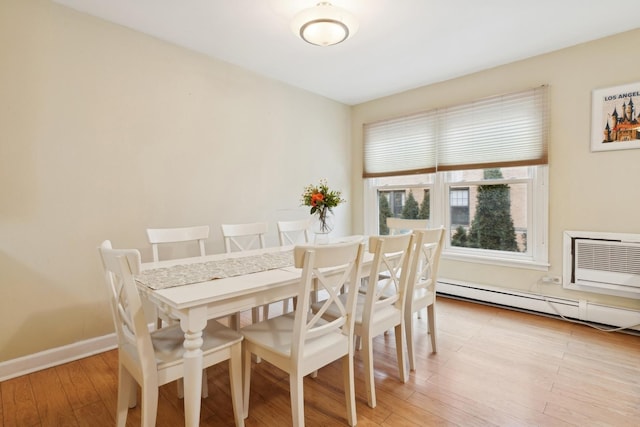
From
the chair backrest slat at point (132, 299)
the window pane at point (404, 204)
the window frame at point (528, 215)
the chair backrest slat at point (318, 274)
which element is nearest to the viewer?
the chair backrest slat at point (132, 299)

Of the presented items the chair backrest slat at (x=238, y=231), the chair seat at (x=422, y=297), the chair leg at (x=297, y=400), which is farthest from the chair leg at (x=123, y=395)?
the chair seat at (x=422, y=297)

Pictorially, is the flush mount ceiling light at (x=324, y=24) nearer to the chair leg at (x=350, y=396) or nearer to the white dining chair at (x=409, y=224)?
the white dining chair at (x=409, y=224)

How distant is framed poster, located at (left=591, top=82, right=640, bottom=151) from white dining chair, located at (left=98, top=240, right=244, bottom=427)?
333 centimetres

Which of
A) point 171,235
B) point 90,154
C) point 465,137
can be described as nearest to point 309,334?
point 171,235

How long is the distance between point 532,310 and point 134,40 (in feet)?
14.3

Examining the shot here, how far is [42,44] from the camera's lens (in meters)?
2.09

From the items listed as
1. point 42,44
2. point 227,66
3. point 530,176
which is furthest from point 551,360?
point 42,44

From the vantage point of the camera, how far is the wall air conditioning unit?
2.50 metres

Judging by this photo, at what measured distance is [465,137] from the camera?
341 cm

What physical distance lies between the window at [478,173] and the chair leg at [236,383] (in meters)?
2.84

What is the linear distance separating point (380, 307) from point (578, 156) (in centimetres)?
243

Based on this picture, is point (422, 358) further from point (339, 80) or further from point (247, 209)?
point (339, 80)

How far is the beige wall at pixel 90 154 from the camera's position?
6.63 ft

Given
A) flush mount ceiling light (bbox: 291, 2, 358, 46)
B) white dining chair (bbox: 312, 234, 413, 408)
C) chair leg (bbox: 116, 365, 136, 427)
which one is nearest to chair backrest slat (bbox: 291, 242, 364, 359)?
white dining chair (bbox: 312, 234, 413, 408)
